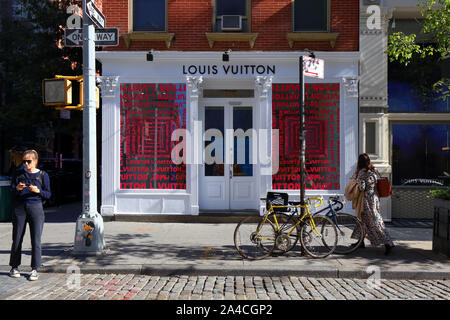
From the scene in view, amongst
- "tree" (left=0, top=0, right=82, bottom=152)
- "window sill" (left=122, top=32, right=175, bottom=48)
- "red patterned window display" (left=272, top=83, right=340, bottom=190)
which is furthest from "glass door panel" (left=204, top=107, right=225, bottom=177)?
"tree" (left=0, top=0, right=82, bottom=152)

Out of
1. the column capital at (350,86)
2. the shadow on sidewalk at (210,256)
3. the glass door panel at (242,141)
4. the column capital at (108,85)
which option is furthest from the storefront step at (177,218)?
the column capital at (350,86)

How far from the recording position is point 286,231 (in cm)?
669

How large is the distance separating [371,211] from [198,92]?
216 inches

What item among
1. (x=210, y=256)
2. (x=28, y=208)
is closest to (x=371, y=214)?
(x=210, y=256)

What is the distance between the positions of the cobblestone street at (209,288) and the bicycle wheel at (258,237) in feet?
2.71

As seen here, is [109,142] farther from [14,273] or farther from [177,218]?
[14,273]

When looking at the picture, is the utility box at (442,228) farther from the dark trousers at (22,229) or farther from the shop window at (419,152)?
the dark trousers at (22,229)

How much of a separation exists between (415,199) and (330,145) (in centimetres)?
275

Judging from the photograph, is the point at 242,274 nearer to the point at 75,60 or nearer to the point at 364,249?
the point at 364,249

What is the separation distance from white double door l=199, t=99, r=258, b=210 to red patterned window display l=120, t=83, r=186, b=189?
0.78 metres

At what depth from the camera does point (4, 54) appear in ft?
75.9

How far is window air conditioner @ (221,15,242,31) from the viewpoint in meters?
10.3

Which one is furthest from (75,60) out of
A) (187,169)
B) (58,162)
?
(187,169)

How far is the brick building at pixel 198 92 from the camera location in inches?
408
